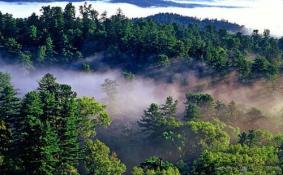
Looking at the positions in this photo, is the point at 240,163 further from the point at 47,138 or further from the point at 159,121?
the point at 159,121

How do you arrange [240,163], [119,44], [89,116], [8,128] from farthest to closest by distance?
[119,44]
[89,116]
[8,128]
[240,163]

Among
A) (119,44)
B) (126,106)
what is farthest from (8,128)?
(119,44)

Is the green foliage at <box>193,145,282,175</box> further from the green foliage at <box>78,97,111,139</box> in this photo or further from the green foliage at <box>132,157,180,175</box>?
the green foliage at <box>78,97,111,139</box>

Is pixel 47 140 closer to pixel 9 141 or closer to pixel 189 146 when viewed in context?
pixel 9 141

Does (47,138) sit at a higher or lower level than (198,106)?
higher

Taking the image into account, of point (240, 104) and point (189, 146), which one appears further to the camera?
point (240, 104)

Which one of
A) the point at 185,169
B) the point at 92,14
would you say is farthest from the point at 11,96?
the point at 92,14

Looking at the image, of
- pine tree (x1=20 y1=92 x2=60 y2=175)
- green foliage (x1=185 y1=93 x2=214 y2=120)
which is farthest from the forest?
green foliage (x1=185 y1=93 x2=214 y2=120)

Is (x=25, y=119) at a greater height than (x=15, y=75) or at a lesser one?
greater

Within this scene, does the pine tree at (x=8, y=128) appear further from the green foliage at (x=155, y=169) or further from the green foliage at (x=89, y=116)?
the green foliage at (x=155, y=169)
